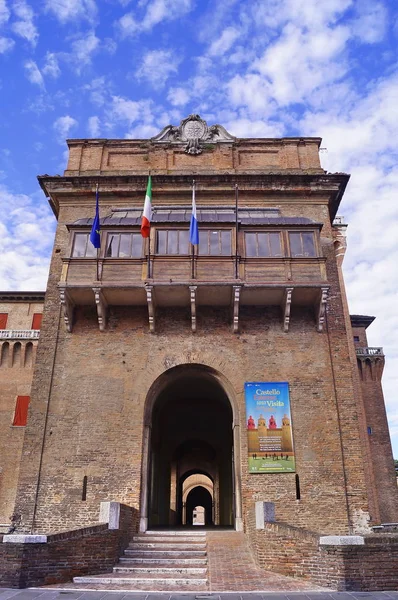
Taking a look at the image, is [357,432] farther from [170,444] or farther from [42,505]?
[170,444]

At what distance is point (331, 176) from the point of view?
18.8 m

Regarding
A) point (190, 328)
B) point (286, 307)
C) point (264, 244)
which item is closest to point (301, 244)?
point (264, 244)

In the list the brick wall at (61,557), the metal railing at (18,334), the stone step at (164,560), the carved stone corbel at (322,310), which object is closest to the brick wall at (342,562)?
the stone step at (164,560)

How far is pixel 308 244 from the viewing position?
55.5 feet

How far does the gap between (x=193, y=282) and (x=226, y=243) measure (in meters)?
2.05

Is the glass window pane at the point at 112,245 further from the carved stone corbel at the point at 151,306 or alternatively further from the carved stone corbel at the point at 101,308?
the carved stone corbel at the point at 151,306

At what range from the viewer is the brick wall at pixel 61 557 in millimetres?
9062

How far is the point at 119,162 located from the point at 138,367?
29.7ft

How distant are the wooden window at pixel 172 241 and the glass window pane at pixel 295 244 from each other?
12.1 feet

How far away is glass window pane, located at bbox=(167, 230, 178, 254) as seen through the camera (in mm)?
16844

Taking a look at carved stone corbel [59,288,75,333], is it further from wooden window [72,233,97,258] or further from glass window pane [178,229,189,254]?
glass window pane [178,229,189,254]

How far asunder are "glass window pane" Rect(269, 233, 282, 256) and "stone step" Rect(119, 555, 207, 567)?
387 inches

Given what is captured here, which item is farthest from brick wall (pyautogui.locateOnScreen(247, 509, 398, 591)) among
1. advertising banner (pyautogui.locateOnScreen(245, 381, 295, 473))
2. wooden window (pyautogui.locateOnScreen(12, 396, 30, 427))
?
wooden window (pyautogui.locateOnScreen(12, 396, 30, 427))

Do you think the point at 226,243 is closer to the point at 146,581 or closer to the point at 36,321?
the point at 146,581
